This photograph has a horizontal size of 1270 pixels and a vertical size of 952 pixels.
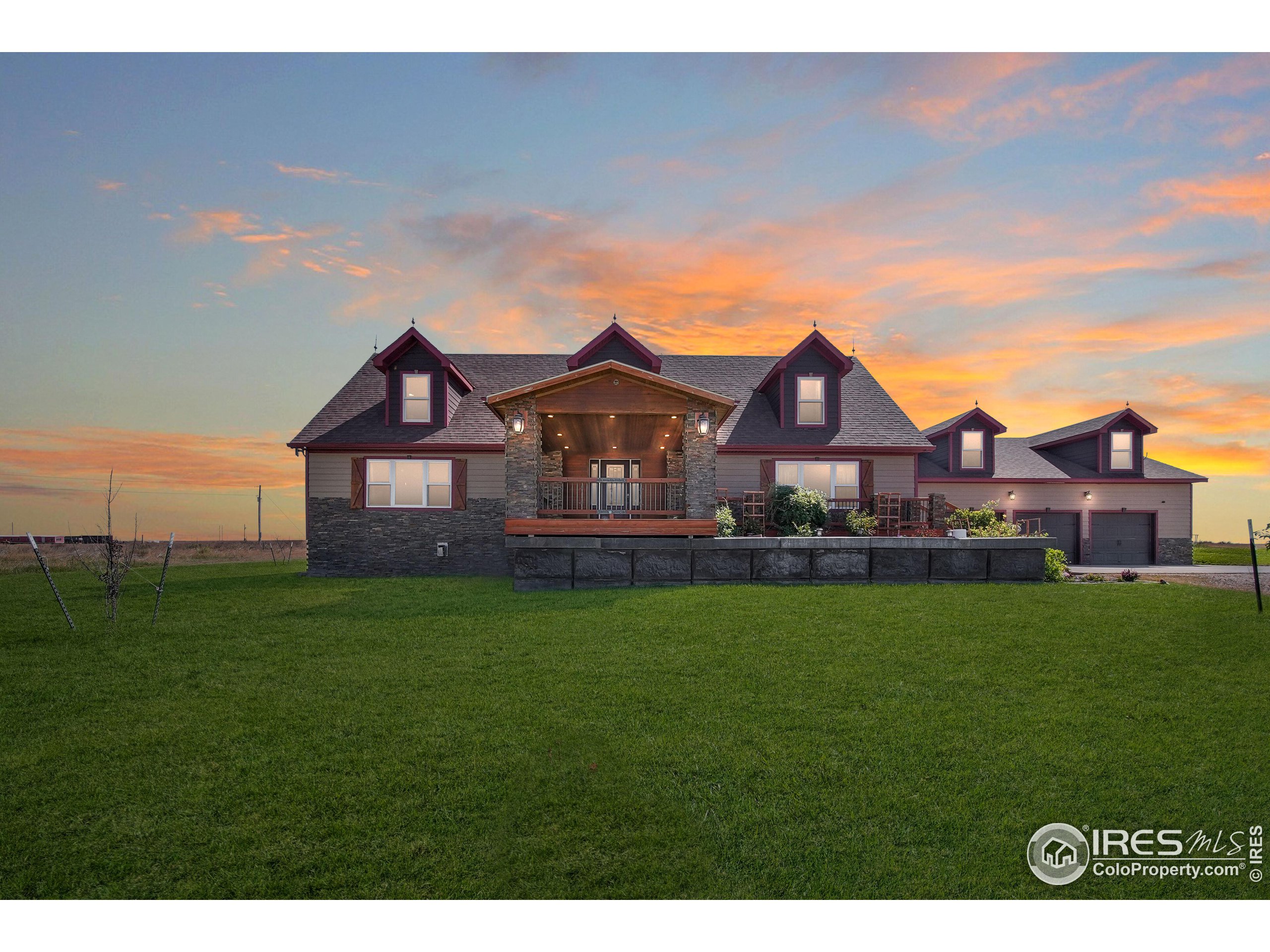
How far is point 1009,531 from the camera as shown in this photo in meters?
18.0

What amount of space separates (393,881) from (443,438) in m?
17.2

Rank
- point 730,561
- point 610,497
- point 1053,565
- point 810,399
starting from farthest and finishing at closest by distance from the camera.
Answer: point 810,399, point 610,497, point 1053,565, point 730,561

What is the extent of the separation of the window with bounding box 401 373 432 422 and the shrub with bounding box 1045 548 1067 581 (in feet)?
58.4

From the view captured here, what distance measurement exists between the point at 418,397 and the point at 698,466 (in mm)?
10324

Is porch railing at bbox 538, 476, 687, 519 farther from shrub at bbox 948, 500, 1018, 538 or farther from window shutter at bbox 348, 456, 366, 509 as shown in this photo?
shrub at bbox 948, 500, 1018, 538

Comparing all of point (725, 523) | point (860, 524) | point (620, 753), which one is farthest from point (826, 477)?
point (620, 753)

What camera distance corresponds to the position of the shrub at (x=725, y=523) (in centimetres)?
1638

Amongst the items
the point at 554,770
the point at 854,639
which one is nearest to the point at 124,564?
the point at 554,770

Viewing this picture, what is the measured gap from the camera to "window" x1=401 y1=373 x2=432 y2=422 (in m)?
20.9

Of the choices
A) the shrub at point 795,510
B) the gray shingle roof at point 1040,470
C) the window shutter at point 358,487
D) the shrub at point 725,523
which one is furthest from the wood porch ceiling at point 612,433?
the gray shingle roof at point 1040,470

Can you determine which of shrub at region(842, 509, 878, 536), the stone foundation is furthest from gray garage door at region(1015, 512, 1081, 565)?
shrub at region(842, 509, 878, 536)

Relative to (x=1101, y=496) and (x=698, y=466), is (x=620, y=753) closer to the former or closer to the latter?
(x=698, y=466)

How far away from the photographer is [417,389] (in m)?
20.9

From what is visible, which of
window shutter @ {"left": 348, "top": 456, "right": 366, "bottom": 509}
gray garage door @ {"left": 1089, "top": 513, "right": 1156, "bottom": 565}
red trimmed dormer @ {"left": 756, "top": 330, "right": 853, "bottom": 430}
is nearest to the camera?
window shutter @ {"left": 348, "top": 456, "right": 366, "bottom": 509}
